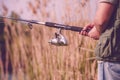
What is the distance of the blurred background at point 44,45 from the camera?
3.21 meters

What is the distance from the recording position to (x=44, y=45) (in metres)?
3.65

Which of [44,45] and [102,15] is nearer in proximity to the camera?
[102,15]

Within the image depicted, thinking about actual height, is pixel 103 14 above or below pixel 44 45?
above

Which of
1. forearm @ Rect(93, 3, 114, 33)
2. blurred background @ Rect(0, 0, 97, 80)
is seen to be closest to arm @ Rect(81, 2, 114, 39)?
forearm @ Rect(93, 3, 114, 33)

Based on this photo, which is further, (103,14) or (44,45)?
(44,45)

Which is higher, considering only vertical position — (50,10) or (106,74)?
(50,10)

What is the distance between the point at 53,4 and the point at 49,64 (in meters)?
0.57

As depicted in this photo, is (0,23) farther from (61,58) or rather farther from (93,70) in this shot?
A: (93,70)

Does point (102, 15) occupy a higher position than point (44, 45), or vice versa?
point (102, 15)

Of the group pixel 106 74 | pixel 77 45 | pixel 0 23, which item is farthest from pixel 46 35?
pixel 106 74

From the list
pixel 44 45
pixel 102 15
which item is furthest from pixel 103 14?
pixel 44 45

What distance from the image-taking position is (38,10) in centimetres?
361

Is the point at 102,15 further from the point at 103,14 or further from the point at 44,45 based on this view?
the point at 44,45

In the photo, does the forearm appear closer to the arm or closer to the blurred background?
the arm
